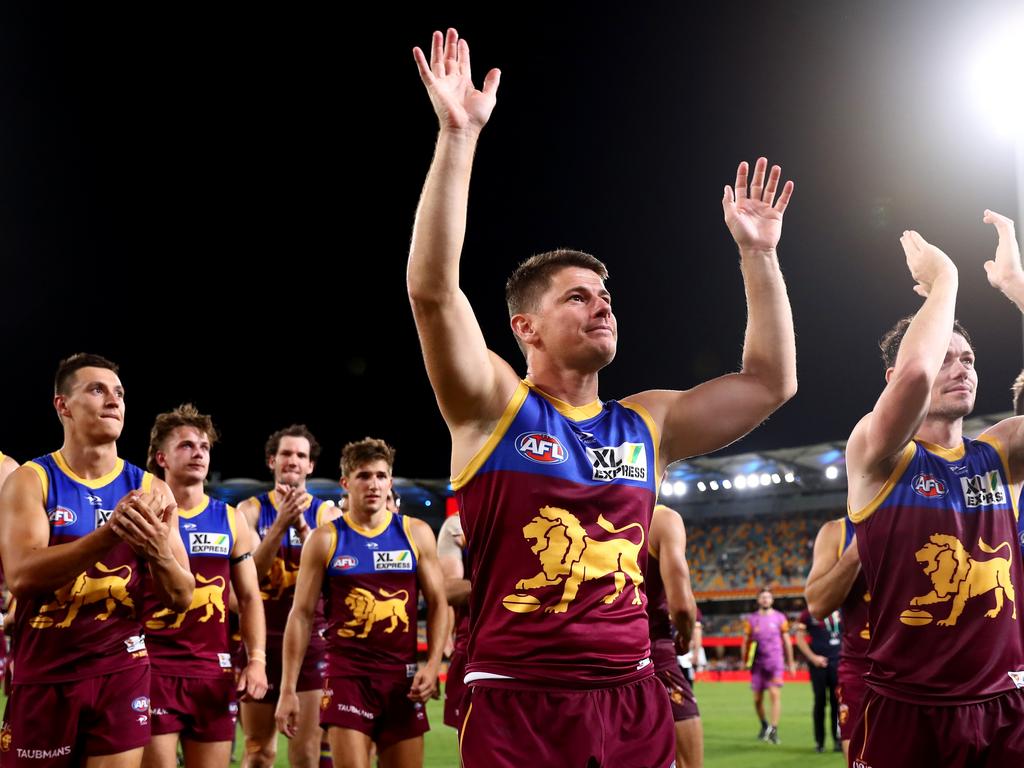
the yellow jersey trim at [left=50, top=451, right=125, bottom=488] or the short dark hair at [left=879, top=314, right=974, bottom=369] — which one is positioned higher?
the short dark hair at [left=879, top=314, right=974, bottom=369]

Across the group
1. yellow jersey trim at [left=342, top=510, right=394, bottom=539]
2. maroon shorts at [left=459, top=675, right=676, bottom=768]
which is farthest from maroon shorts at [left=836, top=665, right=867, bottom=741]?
maroon shorts at [left=459, top=675, right=676, bottom=768]

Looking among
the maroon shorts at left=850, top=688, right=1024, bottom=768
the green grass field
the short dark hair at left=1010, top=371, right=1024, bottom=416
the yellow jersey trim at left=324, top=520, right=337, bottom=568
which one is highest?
the short dark hair at left=1010, top=371, right=1024, bottom=416

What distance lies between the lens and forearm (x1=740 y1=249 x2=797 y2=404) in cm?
402

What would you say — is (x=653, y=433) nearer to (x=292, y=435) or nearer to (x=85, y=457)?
(x=85, y=457)

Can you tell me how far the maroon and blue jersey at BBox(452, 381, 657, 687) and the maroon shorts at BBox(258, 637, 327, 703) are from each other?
678cm

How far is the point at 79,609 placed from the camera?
19.5ft

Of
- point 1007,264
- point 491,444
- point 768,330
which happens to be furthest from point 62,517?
point 1007,264

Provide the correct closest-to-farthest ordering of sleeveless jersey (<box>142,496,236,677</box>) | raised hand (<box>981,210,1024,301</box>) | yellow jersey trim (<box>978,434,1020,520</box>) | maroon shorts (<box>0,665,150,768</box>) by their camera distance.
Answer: yellow jersey trim (<box>978,434,1020,520</box>) < raised hand (<box>981,210,1024,301</box>) < maroon shorts (<box>0,665,150,768</box>) < sleeveless jersey (<box>142,496,236,677</box>)

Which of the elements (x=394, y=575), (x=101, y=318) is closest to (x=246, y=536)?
(x=394, y=575)

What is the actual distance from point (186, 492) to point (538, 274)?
17.0 ft

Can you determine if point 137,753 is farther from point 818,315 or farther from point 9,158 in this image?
point 818,315

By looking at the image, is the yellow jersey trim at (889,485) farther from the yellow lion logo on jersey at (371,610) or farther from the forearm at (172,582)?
the yellow lion logo on jersey at (371,610)

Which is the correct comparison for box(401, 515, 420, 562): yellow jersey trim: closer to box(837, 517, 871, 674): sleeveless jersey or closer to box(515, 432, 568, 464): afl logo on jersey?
box(837, 517, 871, 674): sleeveless jersey

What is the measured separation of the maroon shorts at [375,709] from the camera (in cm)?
786
